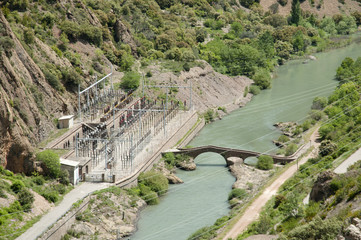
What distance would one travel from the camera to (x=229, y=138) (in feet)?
282

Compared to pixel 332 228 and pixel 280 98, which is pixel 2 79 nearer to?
pixel 332 228

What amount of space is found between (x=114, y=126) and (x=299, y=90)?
117ft

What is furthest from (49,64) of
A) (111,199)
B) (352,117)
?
(352,117)

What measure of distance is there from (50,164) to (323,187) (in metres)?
24.0

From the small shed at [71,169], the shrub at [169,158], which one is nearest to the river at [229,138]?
the shrub at [169,158]

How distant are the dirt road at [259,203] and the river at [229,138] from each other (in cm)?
336

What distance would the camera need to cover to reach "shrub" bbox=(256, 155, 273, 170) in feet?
245

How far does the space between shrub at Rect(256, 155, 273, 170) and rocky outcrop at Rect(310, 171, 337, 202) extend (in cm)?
2230

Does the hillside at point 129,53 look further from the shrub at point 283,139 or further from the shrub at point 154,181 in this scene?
the shrub at point 154,181

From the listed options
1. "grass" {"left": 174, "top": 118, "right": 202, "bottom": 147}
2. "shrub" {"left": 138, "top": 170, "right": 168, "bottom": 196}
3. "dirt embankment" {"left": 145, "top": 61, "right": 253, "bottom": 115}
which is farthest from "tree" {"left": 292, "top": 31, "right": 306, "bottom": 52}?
"shrub" {"left": 138, "top": 170, "right": 168, "bottom": 196}

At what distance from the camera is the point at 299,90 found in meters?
107

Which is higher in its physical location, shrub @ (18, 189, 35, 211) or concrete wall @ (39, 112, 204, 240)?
shrub @ (18, 189, 35, 211)

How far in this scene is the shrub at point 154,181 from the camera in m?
68.5

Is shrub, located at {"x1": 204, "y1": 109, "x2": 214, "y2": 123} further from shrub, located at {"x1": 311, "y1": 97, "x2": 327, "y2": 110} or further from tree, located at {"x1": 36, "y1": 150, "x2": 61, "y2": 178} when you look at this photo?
tree, located at {"x1": 36, "y1": 150, "x2": 61, "y2": 178}
